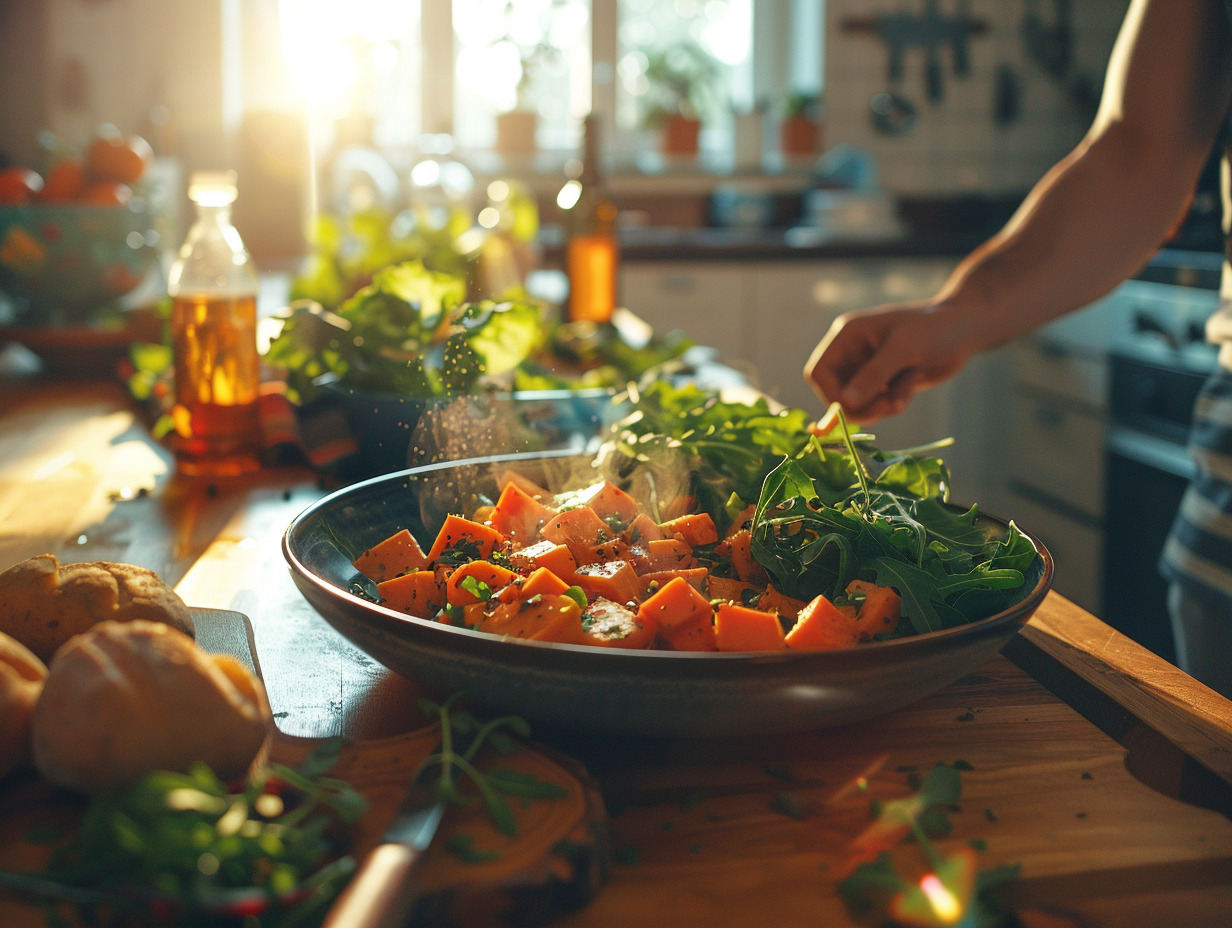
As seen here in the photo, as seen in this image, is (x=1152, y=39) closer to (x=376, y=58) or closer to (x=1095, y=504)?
(x=1095, y=504)

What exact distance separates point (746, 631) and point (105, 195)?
1.63 metres

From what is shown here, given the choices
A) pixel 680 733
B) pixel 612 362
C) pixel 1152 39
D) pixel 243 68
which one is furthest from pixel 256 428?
pixel 243 68

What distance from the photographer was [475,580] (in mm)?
629

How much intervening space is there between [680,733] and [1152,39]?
1.15m

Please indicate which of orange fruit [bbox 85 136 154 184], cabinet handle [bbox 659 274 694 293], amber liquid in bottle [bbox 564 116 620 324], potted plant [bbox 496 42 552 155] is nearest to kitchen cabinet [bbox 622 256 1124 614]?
cabinet handle [bbox 659 274 694 293]

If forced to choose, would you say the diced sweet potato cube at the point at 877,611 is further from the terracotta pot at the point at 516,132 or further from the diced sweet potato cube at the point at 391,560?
the terracotta pot at the point at 516,132

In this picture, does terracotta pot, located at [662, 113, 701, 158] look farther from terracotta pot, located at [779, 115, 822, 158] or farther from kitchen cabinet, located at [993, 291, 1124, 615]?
kitchen cabinet, located at [993, 291, 1124, 615]

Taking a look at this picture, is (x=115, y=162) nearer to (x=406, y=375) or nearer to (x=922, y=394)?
(x=406, y=375)

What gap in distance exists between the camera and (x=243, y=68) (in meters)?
4.22

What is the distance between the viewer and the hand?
1105mm

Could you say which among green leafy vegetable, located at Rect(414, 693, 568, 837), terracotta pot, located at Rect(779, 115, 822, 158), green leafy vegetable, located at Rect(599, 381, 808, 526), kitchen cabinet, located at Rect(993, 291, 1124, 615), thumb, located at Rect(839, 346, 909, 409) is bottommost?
kitchen cabinet, located at Rect(993, 291, 1124, 615)

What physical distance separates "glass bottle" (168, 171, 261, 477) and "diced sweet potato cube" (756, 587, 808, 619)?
79 cm

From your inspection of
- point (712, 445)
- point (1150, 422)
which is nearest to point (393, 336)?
point (712, 445)

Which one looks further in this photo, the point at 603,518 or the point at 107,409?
the point at 107,409
